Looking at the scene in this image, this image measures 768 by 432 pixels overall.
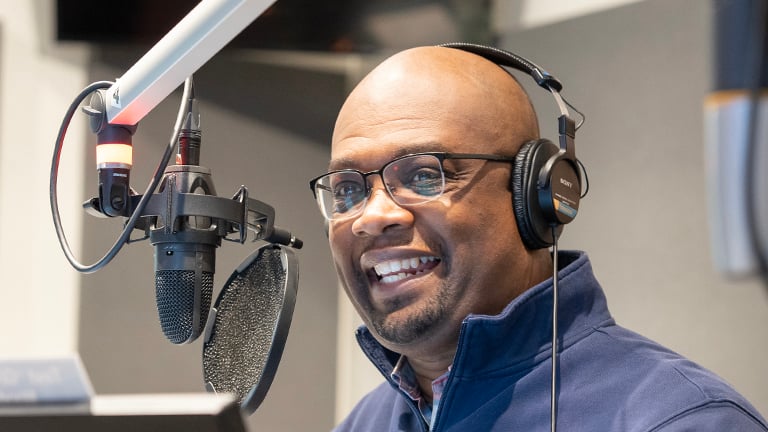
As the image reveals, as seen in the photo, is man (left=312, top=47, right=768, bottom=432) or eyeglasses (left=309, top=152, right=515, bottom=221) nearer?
man (left=312, top=47, right=768, bottom=432)

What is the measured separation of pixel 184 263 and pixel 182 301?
0.04 metres

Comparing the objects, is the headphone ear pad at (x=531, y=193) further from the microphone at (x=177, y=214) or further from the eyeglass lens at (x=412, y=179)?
the microphone at (x=177, y=214)

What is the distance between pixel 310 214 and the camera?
284cm

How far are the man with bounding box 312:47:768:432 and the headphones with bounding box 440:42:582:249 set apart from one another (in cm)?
3

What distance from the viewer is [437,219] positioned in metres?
1.31

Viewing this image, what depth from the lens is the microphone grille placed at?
3.04 ft

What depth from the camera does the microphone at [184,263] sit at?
0.93 m

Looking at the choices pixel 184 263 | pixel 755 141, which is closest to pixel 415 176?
pixel 184 263

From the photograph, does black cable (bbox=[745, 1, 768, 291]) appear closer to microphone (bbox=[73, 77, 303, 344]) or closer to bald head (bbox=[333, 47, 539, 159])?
microphone (bbox=[73, 77, 303, 344])

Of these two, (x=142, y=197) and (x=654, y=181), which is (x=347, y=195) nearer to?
(x=142, y=197)

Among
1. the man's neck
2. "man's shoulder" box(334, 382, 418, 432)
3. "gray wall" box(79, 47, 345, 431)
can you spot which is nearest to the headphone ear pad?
the man's neck

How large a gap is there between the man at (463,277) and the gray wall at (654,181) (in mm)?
765

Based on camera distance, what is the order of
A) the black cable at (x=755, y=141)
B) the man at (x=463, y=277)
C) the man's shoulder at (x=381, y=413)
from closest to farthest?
1. the black cable at (x=755, y=141)
2. the man at (x=463, y=277)
3. the man's shoulder at (x=381, y=413)

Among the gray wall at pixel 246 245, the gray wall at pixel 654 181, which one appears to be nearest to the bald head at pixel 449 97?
the gray wall at pixel 654 181
